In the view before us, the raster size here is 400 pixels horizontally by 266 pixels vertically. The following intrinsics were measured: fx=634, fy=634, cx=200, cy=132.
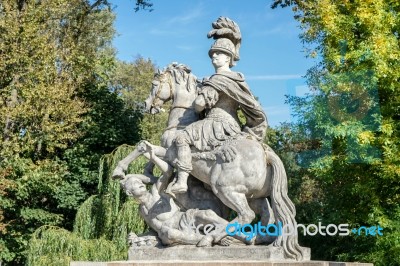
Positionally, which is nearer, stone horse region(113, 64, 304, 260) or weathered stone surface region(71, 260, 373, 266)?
weathered stone surface region(71, 260, 373, 266)

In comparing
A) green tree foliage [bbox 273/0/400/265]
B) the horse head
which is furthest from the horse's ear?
green tree foliage [bbox 273/0/400/265]

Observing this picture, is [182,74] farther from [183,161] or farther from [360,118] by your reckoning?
[360,118]

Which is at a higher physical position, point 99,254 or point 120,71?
point 120,71

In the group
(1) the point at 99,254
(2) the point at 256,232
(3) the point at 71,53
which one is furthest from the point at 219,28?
(3) the point at 71,53

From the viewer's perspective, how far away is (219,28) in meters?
7.94

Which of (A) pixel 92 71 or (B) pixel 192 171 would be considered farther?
(A) pixel 92 71

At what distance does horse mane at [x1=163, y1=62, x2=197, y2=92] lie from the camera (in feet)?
26.2

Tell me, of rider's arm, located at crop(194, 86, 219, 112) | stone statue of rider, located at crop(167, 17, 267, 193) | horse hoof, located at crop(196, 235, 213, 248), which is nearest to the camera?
horse hoof, located at crop(196, 235, 213, 248)

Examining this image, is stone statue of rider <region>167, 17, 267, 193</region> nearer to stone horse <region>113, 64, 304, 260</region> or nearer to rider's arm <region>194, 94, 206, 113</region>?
rider's arm <region>194, 94, 206, 113</region>

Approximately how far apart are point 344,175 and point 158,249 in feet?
26.2

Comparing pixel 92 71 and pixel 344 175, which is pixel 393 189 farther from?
pixel 92 71

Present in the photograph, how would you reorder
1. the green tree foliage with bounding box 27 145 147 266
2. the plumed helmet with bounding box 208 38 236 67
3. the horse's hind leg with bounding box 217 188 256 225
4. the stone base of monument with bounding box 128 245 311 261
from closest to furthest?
1. the stone base of monument with bounding box 128 245 311 261
2. the horse's hind leg with bounding box 217 188 256 225
3. the plumed helmet with bounding box 208 38 236 67
4. the green tree foliage with bounding box 27 145 147 266

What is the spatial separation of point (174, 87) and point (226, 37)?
902 mm

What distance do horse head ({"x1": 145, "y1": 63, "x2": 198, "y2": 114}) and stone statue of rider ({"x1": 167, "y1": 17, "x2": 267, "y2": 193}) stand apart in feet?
1.10
